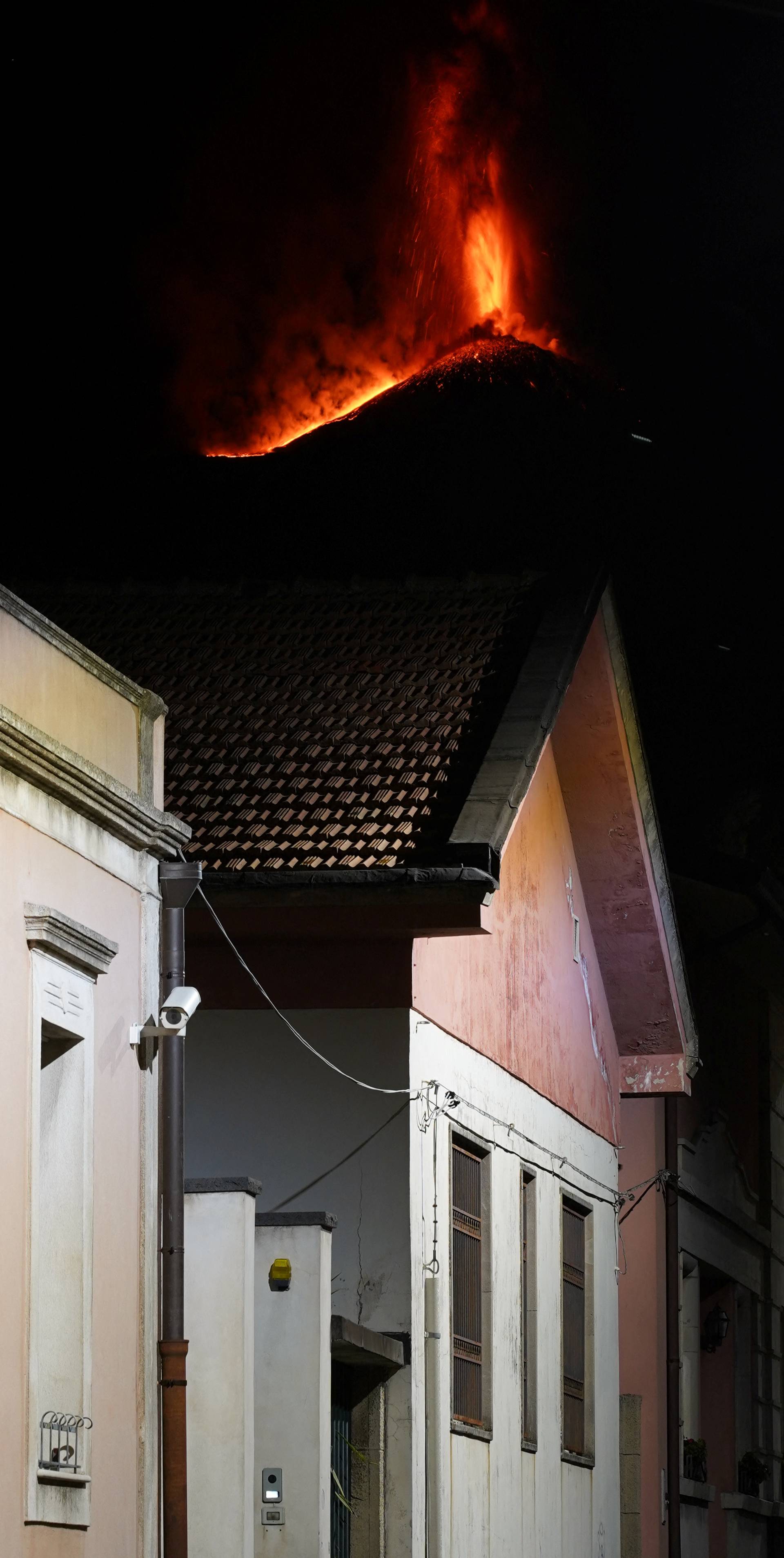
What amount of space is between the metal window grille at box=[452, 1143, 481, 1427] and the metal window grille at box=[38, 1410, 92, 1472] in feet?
16.5

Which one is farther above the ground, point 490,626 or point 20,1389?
point 490,626

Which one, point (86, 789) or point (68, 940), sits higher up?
point (86, 789)

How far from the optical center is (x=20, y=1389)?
10.1 m

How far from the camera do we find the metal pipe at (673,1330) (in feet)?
72.7

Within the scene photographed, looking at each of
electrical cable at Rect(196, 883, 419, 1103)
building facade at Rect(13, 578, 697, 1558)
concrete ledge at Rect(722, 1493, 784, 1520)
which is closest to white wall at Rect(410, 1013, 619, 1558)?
building facade at Rect(13, 578, 697, 1558)

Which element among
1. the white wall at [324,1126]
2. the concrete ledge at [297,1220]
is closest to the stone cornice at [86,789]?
the concrete ledge at [297,1220]

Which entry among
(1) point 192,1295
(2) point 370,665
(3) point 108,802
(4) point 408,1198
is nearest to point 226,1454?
(1) point 192,1295

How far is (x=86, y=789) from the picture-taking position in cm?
1105

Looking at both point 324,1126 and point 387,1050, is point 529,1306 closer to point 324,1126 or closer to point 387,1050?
point 324,1126

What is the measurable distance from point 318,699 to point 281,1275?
449 cm

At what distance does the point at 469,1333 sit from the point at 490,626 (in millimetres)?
4781

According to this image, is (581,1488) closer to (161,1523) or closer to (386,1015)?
(386,1015)

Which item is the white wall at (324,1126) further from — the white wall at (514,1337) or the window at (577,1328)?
the window at (577,1328)

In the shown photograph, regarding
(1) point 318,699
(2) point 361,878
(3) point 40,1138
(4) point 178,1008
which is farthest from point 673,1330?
(3) point 40,1138
